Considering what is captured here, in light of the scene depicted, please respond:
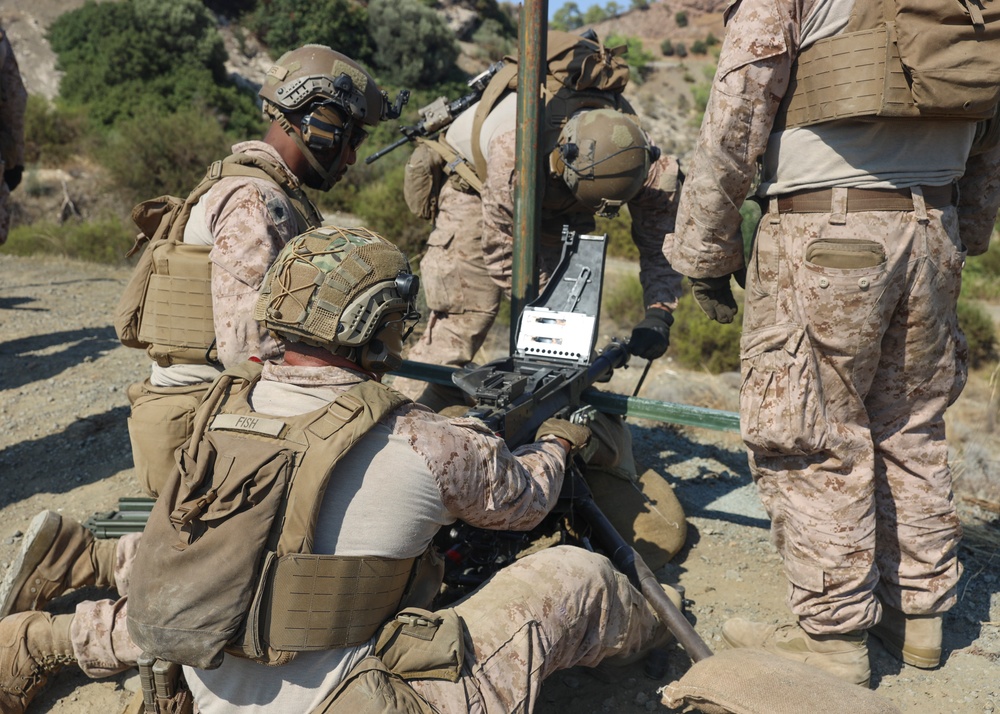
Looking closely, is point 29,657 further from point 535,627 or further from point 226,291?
point 535,627

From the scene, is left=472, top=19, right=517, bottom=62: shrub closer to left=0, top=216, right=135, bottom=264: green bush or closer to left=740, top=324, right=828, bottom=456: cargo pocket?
left=0, top=216, right=135, bottom=264: green bush

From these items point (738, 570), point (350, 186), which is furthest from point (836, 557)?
point (350, 186)

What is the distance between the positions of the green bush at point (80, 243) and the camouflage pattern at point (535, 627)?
34.3 feet

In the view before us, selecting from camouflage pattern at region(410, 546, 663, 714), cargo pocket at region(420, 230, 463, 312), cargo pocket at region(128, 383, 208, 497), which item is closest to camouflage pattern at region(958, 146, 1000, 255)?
camouflage pattern at region(410, 546, 663, 714)

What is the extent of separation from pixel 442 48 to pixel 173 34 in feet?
31.8

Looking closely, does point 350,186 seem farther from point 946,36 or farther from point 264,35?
point 264,35

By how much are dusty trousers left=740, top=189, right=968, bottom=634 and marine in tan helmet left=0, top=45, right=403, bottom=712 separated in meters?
1.70

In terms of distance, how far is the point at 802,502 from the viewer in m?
2.92

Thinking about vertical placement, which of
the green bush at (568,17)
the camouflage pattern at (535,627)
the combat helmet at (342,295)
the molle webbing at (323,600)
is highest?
the green bush at (568,17)

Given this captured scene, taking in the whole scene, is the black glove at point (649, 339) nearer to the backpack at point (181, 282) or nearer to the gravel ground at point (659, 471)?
the gravel ground at point (659, 471)

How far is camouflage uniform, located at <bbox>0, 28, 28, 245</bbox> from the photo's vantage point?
553cm

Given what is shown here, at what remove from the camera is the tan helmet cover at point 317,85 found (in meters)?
3.28

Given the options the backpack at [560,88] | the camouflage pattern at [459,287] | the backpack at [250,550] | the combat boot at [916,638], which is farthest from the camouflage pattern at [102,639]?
the backpack at [560,88]

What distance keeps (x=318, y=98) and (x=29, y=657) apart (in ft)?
7.45
